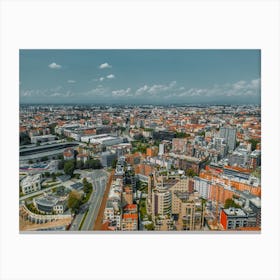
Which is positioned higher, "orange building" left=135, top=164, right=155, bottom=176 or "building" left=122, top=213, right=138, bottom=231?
"orange building" left=135, top=164, right=155, bottom=176

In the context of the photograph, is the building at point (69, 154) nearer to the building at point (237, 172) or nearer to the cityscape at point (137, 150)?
the cityscape at point (137, 150)

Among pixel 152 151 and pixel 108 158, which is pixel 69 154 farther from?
pixel 152 151

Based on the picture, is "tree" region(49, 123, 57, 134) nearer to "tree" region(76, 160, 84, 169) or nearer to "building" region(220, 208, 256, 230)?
"tree" region(76, 160, 84, 169)

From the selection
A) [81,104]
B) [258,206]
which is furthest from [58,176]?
[258,206]

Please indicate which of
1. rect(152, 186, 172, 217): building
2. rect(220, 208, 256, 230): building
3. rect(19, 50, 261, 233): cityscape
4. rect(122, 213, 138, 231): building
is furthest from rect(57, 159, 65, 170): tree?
rect(220, 208, 256, 230): building

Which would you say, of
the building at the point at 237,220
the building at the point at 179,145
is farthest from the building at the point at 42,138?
the building at the point at 237,220

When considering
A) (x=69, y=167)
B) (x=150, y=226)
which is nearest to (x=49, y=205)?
(x=69, y=167)
